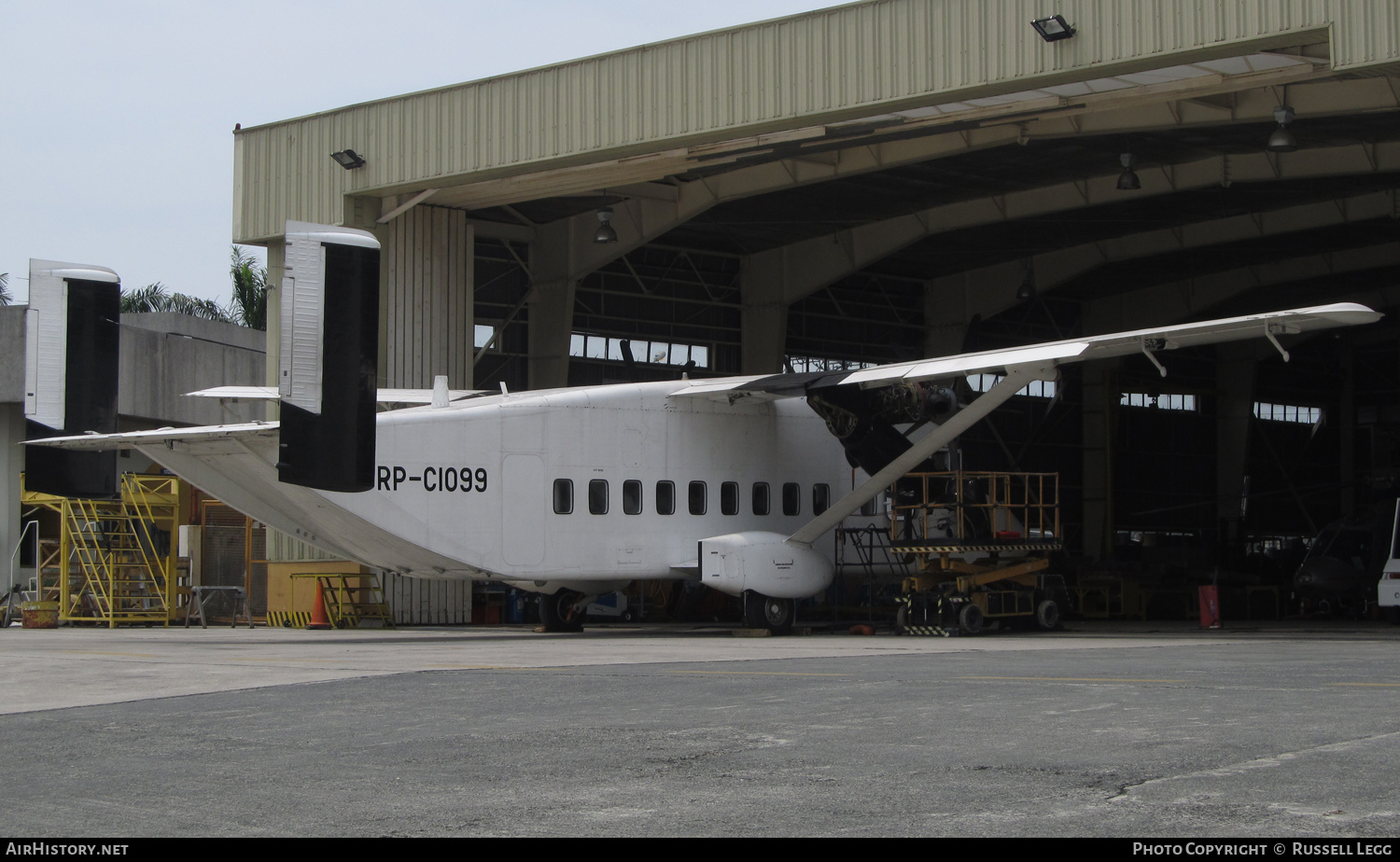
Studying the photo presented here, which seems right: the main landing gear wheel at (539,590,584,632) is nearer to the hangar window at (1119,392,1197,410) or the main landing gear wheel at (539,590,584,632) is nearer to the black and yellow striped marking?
the black and yellow striped marking

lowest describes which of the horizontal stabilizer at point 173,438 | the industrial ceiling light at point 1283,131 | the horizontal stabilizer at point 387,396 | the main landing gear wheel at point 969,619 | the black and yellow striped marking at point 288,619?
the black and yellow striped marking at point 288,619

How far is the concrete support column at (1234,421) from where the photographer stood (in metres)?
50.6

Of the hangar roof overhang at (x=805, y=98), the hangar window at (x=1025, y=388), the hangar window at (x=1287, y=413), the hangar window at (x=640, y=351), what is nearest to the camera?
the hangar roof overhang at (x=805, y=98)

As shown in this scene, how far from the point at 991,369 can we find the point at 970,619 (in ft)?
15.0

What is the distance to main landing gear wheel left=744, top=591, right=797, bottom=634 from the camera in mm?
23609

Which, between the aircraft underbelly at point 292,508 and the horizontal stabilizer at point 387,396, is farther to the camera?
the horizontal stabilizer at point 387,396

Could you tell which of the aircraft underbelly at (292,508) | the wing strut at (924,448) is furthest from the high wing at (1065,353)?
the aircraft underbelly at (292,508)

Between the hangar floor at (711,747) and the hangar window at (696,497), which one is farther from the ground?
the hangar window at (696,497)

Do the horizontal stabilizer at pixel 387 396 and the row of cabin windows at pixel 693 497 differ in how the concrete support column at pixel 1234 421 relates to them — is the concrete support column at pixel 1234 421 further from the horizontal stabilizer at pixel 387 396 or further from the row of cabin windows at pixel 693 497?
the horizontal stabilizer at pixel 387 396

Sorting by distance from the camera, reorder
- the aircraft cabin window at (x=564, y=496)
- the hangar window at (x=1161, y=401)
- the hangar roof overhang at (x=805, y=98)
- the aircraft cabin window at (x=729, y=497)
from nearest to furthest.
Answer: the hangar roof overhang at (x=805, y=98)
the aircraft cabin window at (x=564, y=496)
the aircraft cabin window at (x=729, y=497)
the hangar window at (x=1161, y=401)

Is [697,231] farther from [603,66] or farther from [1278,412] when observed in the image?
[1278,412]

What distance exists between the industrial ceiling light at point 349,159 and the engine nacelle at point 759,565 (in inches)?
433

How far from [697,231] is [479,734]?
99.8 feet
